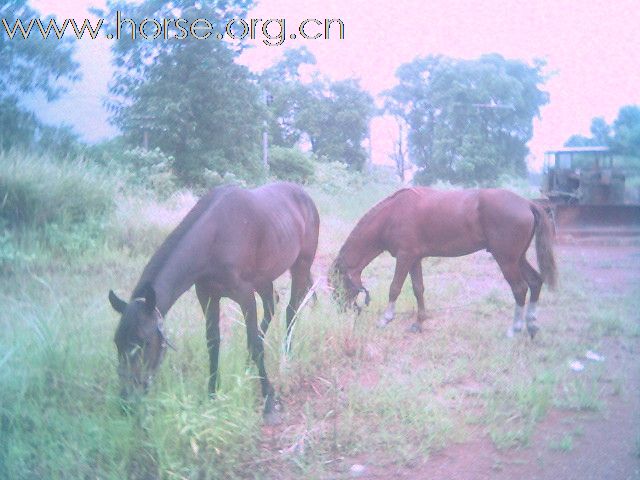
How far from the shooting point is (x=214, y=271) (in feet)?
12.9

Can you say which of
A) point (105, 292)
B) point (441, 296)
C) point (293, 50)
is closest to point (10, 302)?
point (105, 292)

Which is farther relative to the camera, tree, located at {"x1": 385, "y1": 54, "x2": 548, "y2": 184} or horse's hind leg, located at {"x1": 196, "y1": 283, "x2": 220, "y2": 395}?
tree, located at {"x1": 385, "y1": 54, "x2": 548, "y2": 184}

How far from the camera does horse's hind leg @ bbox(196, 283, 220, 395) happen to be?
400 centimetres

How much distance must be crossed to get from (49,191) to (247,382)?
3684 millimetres

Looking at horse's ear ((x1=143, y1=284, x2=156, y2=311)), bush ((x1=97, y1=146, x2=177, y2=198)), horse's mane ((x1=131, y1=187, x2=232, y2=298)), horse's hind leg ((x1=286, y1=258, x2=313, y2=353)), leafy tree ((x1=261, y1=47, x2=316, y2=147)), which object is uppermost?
leafy tree ((x1=261, y1=47, x2=316, y2=147))

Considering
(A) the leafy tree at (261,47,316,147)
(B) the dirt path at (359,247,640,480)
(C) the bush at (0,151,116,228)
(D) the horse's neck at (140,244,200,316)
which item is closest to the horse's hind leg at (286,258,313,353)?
(D) the horse's neck at (140,244,200,316)

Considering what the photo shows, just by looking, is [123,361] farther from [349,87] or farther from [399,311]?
[349,87]

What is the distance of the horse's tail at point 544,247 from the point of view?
19.7ft

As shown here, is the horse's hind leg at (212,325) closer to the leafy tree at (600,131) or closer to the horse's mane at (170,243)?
the horse's mane at (170,243)

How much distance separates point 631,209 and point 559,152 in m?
2.35

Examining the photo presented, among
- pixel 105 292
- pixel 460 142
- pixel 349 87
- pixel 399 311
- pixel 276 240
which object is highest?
pixel 349 87

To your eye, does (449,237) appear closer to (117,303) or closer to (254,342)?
(254,342)

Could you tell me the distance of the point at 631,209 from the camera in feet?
37.0

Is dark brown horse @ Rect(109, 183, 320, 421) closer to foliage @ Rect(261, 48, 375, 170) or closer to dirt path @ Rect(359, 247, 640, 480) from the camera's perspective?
dirt path @ Rect(359, 247, 640, 480)
